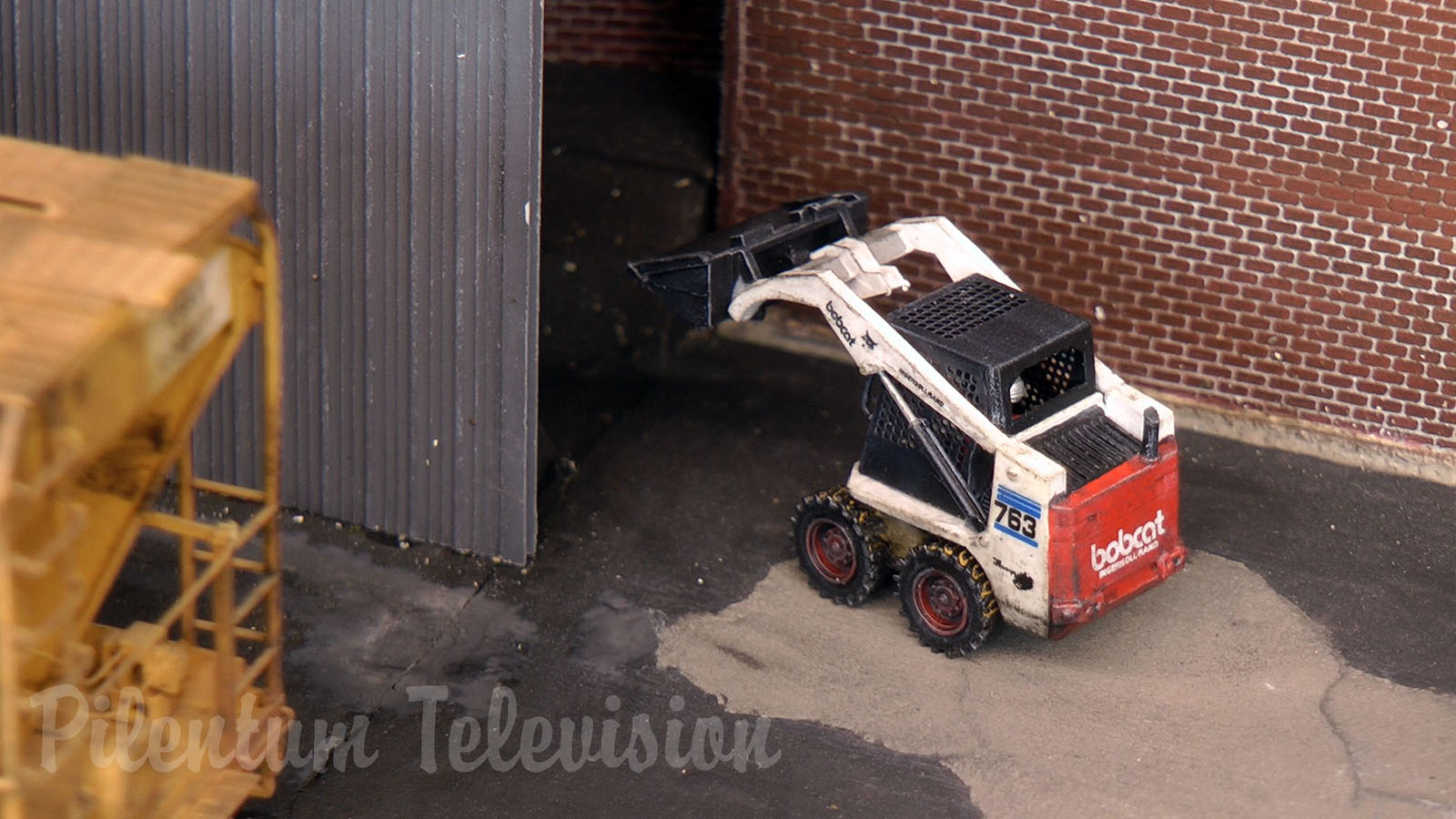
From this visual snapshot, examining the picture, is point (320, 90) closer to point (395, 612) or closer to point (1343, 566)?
point (395, 612)

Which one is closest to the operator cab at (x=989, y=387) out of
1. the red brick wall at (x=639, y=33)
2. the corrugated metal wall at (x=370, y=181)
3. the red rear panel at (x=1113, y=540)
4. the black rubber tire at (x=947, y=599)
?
the red rear panel at (x=1113, y=540)

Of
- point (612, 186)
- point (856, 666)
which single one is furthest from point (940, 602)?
point (612, 186)

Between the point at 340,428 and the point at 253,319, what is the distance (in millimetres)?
3008

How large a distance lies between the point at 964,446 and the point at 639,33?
7917mm

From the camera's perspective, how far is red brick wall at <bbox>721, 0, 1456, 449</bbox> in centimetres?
1062

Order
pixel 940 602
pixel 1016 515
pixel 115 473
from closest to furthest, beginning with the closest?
pixel 115 473, pixel 1016 515, pixel 940 602

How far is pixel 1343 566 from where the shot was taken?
9.95 m

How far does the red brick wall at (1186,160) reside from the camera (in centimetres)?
1062

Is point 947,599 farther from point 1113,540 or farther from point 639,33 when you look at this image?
point 639,33

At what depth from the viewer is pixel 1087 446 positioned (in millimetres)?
8953

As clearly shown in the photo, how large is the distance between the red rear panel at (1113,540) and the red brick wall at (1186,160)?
8.80 feet

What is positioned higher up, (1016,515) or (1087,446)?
(1087,446)
